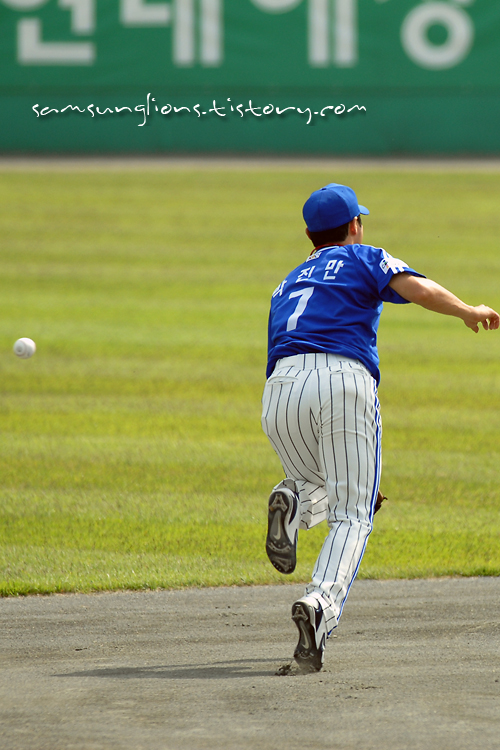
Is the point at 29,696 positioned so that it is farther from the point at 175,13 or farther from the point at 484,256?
the point at 175,13

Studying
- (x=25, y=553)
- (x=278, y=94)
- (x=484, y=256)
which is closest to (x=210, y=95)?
(x=278, y=94)

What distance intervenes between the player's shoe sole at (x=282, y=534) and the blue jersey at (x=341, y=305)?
580mm

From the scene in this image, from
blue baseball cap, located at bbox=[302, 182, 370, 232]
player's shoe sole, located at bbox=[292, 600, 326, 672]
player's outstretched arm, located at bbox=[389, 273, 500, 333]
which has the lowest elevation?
player's shoe sole, located at bbox=[292, 600, 326, 672]

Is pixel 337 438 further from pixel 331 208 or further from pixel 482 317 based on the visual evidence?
pixel 331 208

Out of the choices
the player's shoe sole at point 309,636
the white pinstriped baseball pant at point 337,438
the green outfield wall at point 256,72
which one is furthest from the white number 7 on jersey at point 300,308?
the green outfield wall at point 256,72

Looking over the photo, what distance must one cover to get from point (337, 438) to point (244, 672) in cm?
94

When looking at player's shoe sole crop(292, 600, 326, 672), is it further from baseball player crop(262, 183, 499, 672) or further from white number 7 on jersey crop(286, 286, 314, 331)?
white number 7 on jersey crop(286, 286, 314, 331)

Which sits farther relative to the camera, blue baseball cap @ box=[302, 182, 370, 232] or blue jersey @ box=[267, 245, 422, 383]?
blue baseball cap @ box=[302, 182, 370, 232]

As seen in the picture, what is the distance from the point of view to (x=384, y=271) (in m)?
4.08

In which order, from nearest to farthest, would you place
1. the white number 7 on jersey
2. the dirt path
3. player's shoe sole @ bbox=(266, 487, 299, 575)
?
the dirt path → player's shoe sole @ bbox=(266, 487, 299, 575) → the white number 7 on jersey

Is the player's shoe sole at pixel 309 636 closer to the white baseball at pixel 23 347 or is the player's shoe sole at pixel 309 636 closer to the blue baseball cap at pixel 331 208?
the blue baseball cap at pixel 331 208

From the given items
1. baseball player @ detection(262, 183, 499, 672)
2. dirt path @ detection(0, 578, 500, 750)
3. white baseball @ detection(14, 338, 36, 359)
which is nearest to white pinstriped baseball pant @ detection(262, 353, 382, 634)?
baseball player @ detection(262, 183, 499, 672)

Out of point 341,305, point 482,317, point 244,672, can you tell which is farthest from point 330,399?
point 244,672

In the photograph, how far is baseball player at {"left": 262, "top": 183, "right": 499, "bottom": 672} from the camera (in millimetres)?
3951
